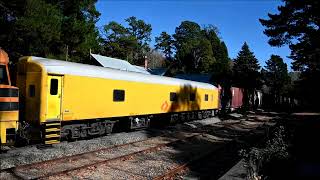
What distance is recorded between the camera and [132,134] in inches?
785

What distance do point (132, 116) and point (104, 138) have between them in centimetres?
327

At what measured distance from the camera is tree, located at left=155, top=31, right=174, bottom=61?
105 metres

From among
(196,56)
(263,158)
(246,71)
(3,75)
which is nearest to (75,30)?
(3,75)

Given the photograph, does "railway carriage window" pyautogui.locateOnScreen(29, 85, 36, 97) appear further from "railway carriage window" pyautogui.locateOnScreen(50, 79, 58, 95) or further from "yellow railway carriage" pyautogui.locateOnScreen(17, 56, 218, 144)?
"railway carriage window" pyautogui.locateOnScreen(50, 79, 58, 95)

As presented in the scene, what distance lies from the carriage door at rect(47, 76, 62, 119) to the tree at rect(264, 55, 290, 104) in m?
79.9

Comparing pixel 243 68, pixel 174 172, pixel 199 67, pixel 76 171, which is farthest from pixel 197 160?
pixel 199 67

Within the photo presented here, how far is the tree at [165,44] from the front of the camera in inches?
4117

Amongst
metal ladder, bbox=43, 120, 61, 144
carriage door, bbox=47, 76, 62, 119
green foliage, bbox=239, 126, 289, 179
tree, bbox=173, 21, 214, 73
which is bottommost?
green foliage, bbox=239, 126, 289, 179

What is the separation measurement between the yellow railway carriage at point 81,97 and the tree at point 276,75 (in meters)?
72.5

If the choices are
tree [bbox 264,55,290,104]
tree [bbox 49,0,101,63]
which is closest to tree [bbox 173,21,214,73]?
tree [bbox 264,55,290,104]

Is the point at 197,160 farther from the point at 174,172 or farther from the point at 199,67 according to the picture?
the point at 199,67

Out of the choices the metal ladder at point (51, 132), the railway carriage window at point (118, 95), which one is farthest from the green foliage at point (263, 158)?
the railway carriage window at point (118, 95)

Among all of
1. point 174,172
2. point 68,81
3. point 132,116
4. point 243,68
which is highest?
point 243,68

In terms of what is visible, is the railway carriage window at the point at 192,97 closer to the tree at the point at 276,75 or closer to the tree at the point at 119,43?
the tree at the point at 119,43
